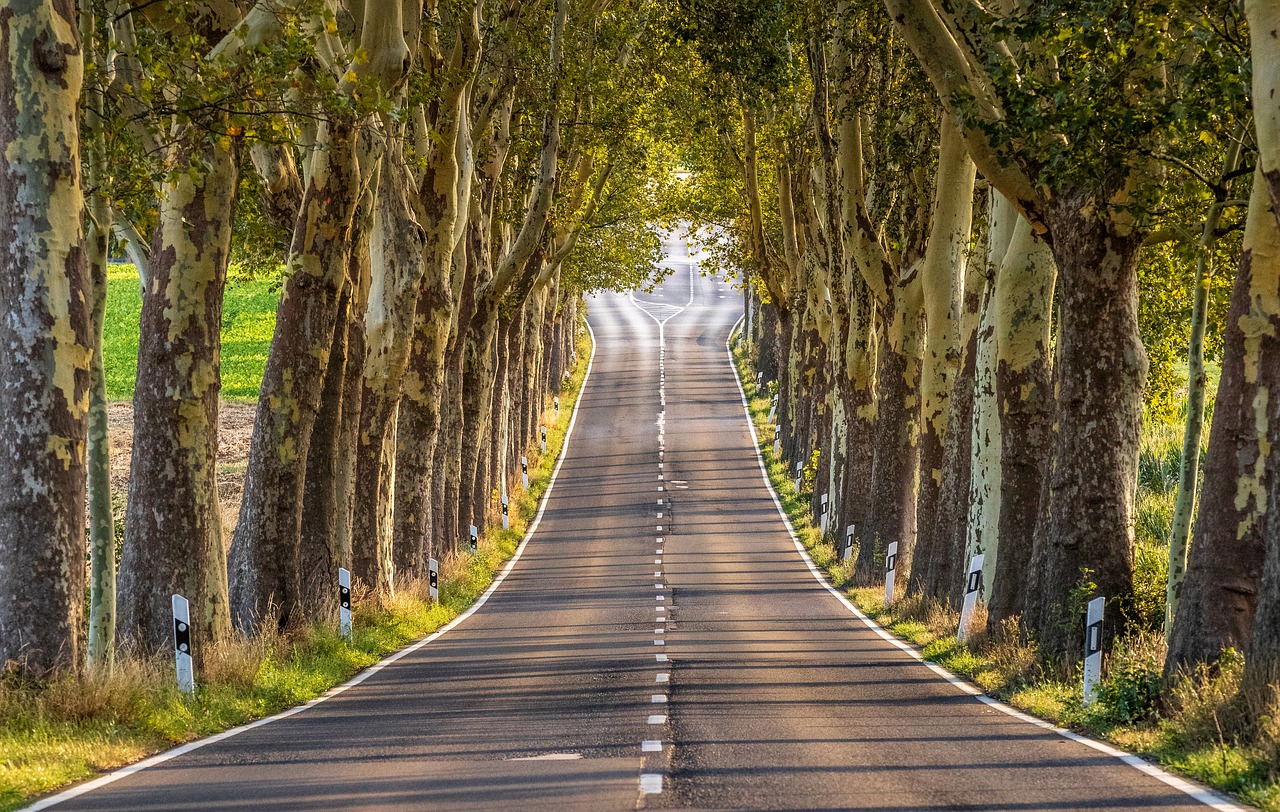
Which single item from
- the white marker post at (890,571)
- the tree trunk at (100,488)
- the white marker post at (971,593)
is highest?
the tree trunk at (100,488)

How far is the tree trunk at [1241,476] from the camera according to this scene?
420 inches

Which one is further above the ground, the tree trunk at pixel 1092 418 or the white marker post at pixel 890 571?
the tree trunk at pixel 1092 418

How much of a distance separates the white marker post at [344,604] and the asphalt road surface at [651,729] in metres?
0.91

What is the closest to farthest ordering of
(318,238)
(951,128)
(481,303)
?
(318,238)
(951,128)
(481,303)

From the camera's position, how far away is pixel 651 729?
35.0ft

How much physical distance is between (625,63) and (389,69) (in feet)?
53.3

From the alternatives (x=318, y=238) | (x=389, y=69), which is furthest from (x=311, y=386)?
(x=389, y=69)

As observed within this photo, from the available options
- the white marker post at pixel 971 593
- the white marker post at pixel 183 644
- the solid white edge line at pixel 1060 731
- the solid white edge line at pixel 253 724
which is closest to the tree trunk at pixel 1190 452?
the solid white edge line at pixel 1060 731

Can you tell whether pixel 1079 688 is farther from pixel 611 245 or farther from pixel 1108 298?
pixel 611 245

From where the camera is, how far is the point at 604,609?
939 inches

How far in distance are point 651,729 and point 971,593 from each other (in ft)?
24.0

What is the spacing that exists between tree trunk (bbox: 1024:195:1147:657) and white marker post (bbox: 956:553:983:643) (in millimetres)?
3252

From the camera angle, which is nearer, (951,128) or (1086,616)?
(1086,616)

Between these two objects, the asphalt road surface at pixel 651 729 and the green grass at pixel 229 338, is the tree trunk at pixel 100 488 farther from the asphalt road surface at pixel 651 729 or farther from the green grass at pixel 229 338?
the green grass at pixel 229 338
